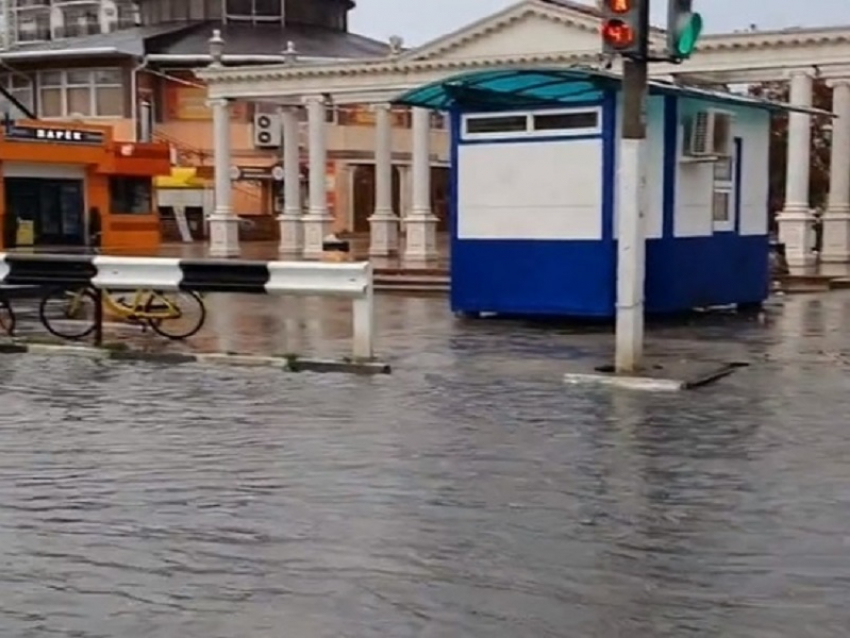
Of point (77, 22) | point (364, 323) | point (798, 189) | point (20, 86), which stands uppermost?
point (77, 22)

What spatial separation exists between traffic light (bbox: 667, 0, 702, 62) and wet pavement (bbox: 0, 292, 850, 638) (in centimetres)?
294

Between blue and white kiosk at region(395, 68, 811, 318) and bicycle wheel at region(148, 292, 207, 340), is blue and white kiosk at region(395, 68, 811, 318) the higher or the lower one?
the higher one

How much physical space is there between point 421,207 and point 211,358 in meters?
23.4

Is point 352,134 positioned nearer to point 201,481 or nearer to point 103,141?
point 103,141

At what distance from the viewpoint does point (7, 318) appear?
1686 cm

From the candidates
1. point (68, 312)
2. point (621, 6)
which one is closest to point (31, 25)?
point (68, 312)

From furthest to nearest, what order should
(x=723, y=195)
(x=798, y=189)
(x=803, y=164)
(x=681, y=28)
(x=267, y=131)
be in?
(x=267, y=131)
(x=798, y=189)
(x=803, y=164)
(x=723, y=195)
(x=681, y=28)

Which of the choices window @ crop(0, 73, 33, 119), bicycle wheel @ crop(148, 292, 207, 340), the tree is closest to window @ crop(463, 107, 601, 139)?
bicycle wheel @ crop(148, 292, 207, 340)

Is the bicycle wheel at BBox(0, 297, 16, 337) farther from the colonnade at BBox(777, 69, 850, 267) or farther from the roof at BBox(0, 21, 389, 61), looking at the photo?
the roof at BBox(0, 21, 389, 61)

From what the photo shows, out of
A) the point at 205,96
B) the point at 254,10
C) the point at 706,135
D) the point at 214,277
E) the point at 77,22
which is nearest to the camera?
the point at 214,277

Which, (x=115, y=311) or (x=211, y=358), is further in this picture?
(x=115, y=311)

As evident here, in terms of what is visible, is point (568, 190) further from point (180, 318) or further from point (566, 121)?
point (180, 318)

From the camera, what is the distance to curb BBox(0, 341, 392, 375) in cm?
1294

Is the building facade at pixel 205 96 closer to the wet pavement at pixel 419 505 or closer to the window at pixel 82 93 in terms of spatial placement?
the window at pixel 82 93
